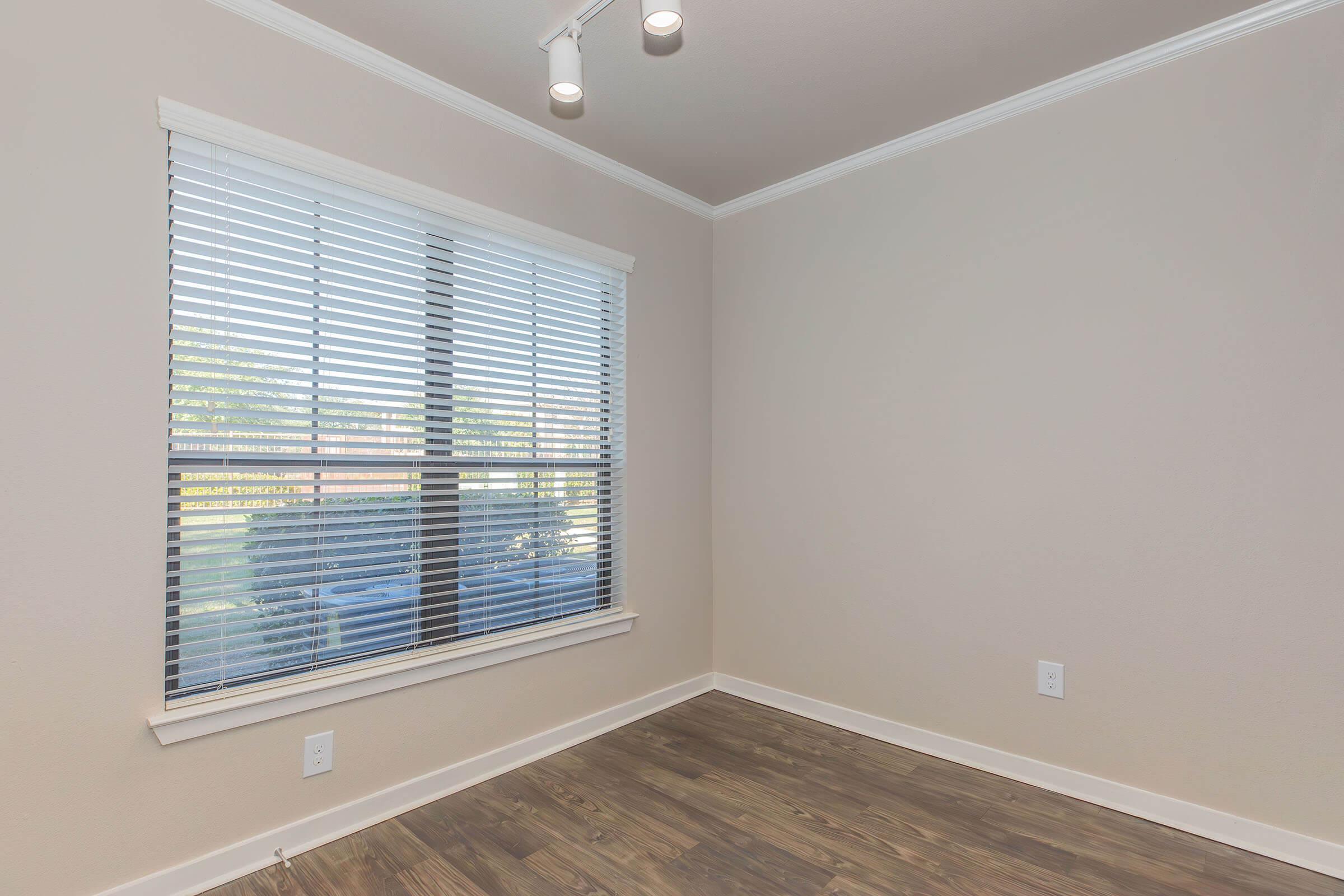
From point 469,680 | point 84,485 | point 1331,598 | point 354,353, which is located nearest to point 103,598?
point 84,485

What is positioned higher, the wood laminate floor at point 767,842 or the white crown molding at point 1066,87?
the white crown molding at point 1066,87

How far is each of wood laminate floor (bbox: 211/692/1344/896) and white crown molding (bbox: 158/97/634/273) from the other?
210 cm

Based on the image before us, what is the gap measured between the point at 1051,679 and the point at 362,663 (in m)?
2.42

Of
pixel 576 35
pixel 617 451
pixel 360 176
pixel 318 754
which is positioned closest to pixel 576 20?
pixel 576 35

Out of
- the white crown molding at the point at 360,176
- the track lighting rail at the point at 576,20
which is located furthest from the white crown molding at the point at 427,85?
the track lighting rail at the point at 576,20

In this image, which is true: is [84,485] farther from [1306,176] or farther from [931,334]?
[1306,176]

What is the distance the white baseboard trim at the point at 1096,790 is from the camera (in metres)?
1.97

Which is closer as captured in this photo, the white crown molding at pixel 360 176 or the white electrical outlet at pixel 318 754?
the white crown molding at pixel 360 176

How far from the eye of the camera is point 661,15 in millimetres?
1654

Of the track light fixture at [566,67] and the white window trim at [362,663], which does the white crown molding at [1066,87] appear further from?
the track light fixture at [566,67]

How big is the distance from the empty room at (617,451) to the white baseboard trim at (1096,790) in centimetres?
1

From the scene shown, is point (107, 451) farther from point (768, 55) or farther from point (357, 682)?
point (768, 55)

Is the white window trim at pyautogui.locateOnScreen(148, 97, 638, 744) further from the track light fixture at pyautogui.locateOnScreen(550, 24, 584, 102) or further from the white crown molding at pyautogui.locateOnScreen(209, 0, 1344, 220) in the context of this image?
the track light fixture at pyautogui.locateOnScreen(550, 24, 584, 102)

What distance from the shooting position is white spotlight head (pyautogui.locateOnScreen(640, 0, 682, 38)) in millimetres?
1646
